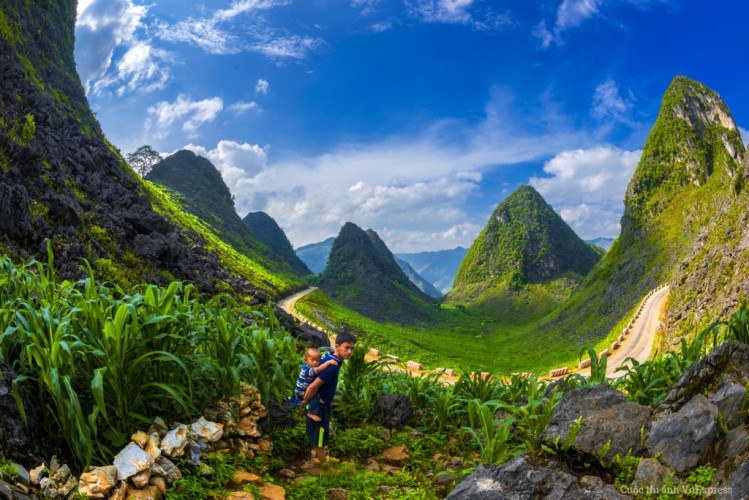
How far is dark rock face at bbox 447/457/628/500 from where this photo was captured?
307 cm

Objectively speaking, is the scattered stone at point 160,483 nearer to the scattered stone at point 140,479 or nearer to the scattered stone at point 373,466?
the scattered stone at point 140,479

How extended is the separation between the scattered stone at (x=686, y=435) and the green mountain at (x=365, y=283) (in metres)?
85.9

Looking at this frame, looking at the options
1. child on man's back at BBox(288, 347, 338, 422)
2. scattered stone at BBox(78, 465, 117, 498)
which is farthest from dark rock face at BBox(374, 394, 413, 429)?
scattered stone at BBox(78, 465, 117, 498)

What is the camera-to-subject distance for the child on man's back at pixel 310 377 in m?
5.23

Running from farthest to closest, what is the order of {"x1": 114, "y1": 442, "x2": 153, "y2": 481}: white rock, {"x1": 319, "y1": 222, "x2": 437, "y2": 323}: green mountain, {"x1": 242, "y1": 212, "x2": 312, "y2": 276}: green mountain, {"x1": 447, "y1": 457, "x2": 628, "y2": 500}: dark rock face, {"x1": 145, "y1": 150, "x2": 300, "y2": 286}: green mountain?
1. {"x1": 242, "y1": 212, "x2": 312, "y2": 276}: green mountain
2. {"x1": 319, "y1": 222, "x2": 437, "y2": 323}: green mountain
3. {"x1": 145, "y1": 150, "x2": 300, "y2": 286}: green mountain
4. {"x1": 114, "y1": 442, "x2": 153, "y2": 481}: white rock
5. {"x1": 447, "y1": 457, "x2": 628, "y2": 500}: dark rock face

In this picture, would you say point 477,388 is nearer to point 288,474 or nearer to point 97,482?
point 288,474

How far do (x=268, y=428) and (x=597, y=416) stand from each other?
3927mm

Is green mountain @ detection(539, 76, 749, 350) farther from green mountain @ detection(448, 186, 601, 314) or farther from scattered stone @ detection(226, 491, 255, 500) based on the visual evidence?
green mountain @ detection(448, 186, 601, 314)

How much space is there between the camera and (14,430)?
335cm

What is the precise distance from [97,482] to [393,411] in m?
4.50

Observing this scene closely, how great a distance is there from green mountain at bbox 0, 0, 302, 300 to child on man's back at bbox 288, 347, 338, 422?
42.3 ft

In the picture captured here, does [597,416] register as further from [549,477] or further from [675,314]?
[675,314]

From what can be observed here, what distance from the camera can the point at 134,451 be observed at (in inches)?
139

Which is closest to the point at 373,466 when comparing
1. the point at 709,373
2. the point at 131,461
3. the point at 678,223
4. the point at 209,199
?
the point at 131,461
